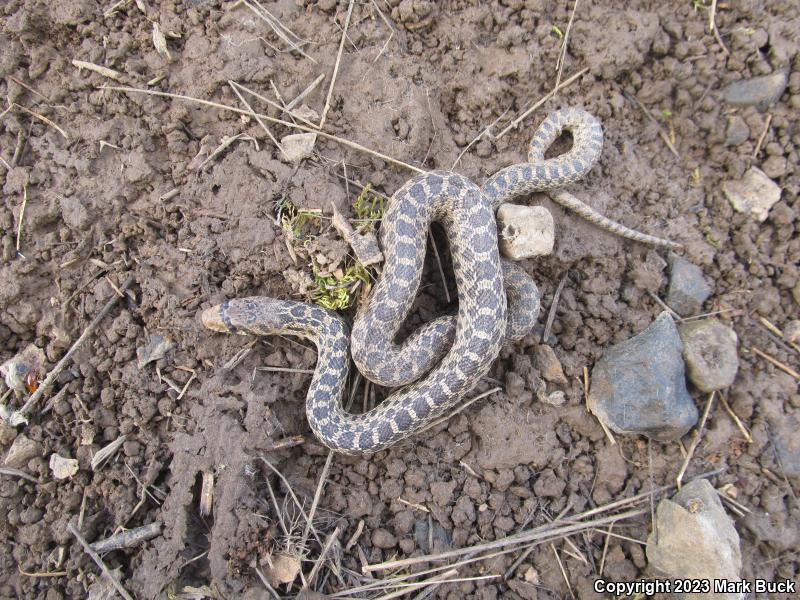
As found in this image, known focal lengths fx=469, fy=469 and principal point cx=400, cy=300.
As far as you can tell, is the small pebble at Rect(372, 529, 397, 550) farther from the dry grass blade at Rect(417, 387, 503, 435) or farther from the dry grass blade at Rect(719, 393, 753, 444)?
the dry grass blade at Rect(719, 393, 753, 444)

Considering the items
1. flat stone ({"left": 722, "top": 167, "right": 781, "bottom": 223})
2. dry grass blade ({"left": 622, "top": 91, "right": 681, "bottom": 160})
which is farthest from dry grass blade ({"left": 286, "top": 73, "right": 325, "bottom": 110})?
flat stone ({"left": 722, "top": 167, "right": 781, "bottom": 223})

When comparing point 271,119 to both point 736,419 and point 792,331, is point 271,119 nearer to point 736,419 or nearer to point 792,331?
point 736,419

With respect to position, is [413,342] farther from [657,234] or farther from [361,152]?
[657,234]

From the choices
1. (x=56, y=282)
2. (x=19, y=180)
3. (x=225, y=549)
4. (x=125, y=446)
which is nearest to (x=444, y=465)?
(x=225, y=549)

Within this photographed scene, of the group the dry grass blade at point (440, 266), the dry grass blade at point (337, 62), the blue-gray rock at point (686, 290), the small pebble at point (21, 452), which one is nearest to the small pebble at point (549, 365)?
the dry grass blade at point (440, 266)

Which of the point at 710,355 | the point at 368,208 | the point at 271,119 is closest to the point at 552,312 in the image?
the point at 710,355

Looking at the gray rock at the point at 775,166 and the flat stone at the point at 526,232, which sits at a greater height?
the flat stone at the point at 526,232

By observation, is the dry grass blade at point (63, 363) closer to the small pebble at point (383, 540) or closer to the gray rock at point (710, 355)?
the small pebble at point (383, 540)
